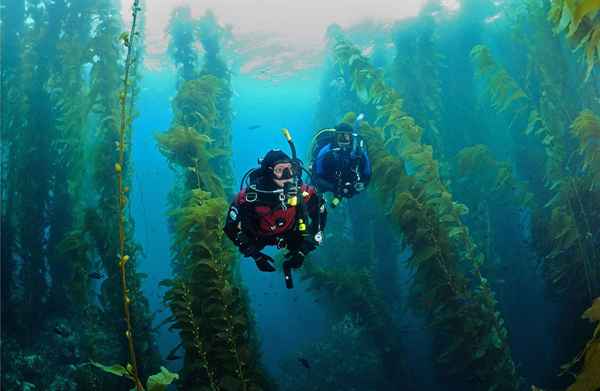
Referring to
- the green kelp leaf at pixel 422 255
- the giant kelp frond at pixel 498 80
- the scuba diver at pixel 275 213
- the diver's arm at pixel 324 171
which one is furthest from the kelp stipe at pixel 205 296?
the giant kelp frond at pixel 498 80

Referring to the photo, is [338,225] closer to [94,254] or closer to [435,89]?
[435,89]

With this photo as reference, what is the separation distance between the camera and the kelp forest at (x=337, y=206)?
5.95 m

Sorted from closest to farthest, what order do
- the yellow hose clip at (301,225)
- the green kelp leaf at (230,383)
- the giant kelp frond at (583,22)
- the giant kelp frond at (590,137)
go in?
the giant kelp frond at (583,22)
the yellow hose clip at (301,225)
the green kelp leaf at (230,383)
the giant kelp frond at (590,137)

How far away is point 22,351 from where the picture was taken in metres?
9.02

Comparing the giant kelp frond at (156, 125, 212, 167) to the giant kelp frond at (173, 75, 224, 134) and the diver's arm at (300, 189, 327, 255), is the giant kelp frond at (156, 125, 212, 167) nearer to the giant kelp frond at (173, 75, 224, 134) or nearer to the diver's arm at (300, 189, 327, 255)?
the giant kelp frond at (173, 75, 224, 134)

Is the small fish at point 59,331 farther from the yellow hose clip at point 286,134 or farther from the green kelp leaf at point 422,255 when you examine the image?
the green kelp leaf at point 422,255

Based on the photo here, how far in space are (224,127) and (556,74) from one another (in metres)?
6.93

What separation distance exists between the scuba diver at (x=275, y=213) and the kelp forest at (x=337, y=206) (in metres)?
1.14

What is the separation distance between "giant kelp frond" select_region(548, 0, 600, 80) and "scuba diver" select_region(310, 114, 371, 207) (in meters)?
3.24

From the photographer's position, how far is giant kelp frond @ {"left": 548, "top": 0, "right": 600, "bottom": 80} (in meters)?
1.57

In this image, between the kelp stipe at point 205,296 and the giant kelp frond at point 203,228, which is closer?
the kelp stipe at point 205,296

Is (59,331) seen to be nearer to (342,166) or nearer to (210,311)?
(210,311)

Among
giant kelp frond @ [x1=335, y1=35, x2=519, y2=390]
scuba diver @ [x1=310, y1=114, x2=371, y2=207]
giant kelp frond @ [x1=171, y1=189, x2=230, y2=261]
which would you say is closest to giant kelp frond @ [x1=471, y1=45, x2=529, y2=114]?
giant kelp frond @ [x1=335, y1=35, x2=519, y2=390]

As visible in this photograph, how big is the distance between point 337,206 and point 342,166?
140 inches
